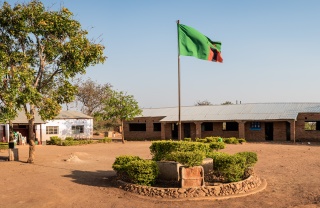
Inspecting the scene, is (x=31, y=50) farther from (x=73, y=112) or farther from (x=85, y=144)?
(x=73, y=112)

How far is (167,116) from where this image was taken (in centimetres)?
4241

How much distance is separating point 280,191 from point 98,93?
65.6 meters

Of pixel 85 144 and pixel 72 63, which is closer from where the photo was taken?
pixel 72 63

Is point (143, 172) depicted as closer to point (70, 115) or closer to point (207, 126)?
point (207, 126)

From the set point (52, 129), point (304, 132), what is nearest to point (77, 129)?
point (52, 129)

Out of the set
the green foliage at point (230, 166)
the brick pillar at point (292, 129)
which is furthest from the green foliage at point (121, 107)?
the green foliage at point (230, 166)

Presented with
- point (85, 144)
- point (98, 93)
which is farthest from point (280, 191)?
point (98, 93)

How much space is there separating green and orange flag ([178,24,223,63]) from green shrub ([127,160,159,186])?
557 cm

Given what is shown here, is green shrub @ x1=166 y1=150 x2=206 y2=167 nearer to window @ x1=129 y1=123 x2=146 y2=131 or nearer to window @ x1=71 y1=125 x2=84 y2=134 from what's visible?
window @ x1=129 y1=123 x2=146 y2=131

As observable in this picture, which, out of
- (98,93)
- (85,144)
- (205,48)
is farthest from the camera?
(98,93)

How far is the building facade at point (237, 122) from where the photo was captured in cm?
3366

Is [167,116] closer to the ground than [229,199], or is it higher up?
higher up

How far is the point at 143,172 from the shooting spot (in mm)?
12336

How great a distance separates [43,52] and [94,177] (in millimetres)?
9232
